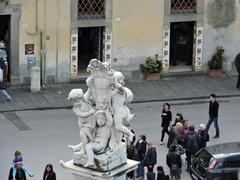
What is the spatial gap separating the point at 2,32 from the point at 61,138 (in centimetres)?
737

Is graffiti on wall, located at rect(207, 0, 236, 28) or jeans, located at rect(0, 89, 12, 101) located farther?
graffiti on wall, located at rect(207, 0, 236, 28)

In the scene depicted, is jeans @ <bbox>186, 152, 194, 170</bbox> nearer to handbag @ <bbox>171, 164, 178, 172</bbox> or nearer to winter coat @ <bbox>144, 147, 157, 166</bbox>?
handbag @ <bbox>171, 164, 178, 172</bbox>

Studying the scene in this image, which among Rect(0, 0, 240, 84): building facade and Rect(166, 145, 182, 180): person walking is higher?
Rect(0, 0, 240, 84): building facade

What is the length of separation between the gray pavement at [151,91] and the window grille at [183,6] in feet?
8.96

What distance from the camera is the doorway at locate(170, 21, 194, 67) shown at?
36406 millimetres

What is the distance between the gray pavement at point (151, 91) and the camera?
104 feet

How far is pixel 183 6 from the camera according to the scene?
3609 centimetres

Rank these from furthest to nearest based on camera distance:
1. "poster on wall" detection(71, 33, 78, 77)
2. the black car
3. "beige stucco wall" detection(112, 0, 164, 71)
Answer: "beige stucco wall" detection(112, 0, 164, 71) → "poster on wall" detection(71, 33, 78, 77) → the black car

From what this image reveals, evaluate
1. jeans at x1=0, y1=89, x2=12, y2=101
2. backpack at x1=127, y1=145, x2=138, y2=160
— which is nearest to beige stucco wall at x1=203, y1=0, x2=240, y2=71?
jeans at x1=0, y1=89, x2=12, y2=101

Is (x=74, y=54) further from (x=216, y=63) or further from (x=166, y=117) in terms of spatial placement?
(x=166, y=117)

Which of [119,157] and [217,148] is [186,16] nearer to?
[217,148]

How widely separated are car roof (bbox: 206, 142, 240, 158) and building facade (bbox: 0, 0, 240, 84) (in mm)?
11916

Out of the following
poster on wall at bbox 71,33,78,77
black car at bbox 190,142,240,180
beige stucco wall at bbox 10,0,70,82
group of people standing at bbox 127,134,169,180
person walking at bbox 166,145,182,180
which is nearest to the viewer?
black car at bbox 190,142,240,180

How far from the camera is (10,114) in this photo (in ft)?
100
